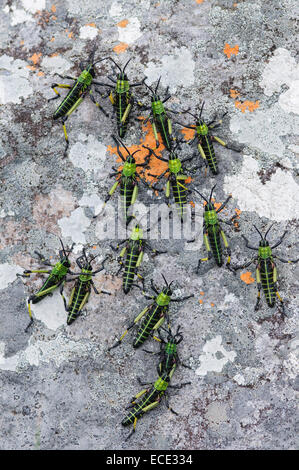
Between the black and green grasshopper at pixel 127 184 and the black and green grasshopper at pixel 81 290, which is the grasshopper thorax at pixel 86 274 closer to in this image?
the black and green grasshopper at pixel 81 290

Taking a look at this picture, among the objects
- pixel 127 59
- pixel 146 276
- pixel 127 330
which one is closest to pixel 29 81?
pixel 127 59

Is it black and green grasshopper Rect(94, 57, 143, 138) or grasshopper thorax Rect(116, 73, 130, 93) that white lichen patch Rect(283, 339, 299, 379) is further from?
grasshopper thorax Rect(116, 73, 130, 93)

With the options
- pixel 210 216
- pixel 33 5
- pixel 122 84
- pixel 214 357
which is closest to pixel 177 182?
pixel 210 216

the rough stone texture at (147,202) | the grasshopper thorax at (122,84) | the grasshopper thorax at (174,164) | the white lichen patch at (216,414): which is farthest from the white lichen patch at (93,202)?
the white lichen patch at (216,414)

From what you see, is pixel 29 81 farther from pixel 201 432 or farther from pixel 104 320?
pixel 201 432


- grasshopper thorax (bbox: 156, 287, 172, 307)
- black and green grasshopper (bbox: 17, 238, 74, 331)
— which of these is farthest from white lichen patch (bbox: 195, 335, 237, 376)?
black and green grasshopper (bbox: 17, 238, 74, 331)

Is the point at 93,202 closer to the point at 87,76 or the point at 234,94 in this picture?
the point at 87,76
